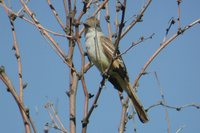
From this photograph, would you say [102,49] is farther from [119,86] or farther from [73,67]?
[73,67]

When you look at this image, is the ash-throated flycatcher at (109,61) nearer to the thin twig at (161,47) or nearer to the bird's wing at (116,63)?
the bird's wing at (116,63)

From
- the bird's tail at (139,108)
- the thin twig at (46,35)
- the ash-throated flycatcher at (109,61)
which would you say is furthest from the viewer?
the ash-throated flycatcher at (109,61)

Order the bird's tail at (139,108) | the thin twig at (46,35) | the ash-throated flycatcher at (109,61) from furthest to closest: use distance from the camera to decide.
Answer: the ash-throated flycatcher at (109,61) < the bird's tail at (139,108) < the thin twig at (46,35)

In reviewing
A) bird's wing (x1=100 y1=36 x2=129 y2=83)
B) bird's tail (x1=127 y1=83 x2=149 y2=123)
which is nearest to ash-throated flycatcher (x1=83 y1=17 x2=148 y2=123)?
bird's wing (x1=100 y1=36 x2=129 y2=83)

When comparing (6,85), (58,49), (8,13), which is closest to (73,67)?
(58,49)

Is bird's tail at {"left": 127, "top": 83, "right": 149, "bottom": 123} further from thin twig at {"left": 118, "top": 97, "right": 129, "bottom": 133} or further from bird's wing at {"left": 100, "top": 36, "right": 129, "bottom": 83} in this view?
thin twig at {"left": 118, "top": 97, "right": 129, "bottom": 133}

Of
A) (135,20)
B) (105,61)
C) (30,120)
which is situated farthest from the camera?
(105,61)

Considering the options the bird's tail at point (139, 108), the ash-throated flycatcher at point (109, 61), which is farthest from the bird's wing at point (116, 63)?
the bird's tail at point (139, 108)

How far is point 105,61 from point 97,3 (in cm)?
140

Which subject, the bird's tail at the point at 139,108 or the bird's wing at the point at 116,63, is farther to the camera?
the bird's wing at the point at 116,63

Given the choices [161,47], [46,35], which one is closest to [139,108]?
[161,47]

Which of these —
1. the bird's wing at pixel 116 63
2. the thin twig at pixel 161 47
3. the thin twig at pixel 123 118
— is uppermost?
the bird's wing at pixel 116 63

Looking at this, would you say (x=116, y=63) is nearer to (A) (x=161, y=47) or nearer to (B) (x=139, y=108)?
(B) (x=139, y=108)

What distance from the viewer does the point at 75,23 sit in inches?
143
